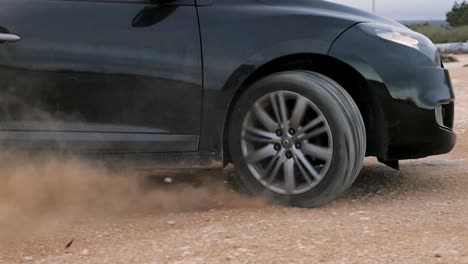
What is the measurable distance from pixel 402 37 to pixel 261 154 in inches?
44.8

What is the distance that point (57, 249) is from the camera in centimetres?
314

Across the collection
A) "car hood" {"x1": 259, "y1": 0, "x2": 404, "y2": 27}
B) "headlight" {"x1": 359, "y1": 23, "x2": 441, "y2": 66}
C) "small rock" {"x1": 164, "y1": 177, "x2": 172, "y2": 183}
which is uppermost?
"car hood" {"x1": 259, "y1": 0, "x2": 404, "y2": 27}

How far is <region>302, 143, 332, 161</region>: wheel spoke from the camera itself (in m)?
3.57

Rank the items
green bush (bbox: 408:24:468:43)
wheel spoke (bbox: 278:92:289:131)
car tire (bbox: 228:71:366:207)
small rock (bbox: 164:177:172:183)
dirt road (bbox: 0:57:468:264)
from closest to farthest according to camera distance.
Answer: dirt road (bbox: 0:57:468:264)
car tire (bbox: 228:71:366:207)
wheel spoke (bbox: 278:92:289:131)
small rock (bbox: 164:177:172:183)
green bush (bbox: 408:24:468:43)

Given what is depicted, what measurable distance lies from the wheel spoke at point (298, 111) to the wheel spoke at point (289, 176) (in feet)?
0.74

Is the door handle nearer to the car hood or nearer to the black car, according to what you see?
the black car

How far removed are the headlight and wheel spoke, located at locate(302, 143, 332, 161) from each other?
2.50 ft

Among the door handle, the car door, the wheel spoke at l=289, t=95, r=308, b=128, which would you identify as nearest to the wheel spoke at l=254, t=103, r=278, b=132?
the wheel spoke at l=289, t=95, r=308, b=128

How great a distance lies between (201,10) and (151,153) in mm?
927

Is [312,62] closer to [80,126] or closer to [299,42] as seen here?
[299,42]

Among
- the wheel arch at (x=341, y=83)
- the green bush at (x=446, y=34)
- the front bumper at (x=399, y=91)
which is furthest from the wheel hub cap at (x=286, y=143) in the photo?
the green bush at (x=446, y=34)

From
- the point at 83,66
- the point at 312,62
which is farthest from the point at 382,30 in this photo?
the point at 83,66

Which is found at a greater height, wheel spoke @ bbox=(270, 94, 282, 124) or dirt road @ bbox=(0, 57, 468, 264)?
wheel spoke @ bbox=(270, 94, 282, 124)

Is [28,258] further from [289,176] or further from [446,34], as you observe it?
[446,34]
